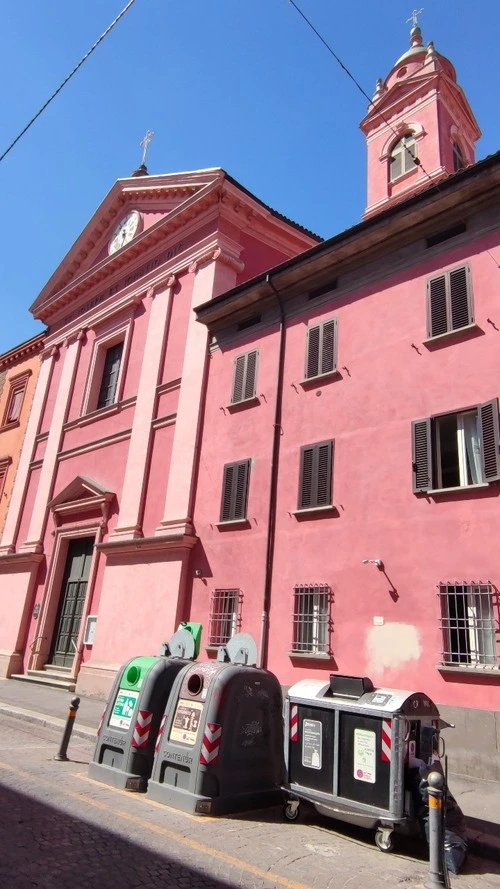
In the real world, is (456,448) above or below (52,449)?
below

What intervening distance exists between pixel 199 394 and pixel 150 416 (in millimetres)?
2033

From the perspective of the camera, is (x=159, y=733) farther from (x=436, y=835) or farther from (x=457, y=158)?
(x=457, y=158)

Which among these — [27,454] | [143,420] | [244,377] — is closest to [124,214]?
[143,420]

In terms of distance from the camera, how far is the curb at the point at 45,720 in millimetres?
9633

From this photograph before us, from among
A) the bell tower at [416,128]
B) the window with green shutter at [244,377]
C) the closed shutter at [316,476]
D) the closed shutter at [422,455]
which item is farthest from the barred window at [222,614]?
the bell tower at [416,128]

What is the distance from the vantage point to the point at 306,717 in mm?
6379

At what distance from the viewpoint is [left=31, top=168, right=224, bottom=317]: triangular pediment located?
60.4 feet

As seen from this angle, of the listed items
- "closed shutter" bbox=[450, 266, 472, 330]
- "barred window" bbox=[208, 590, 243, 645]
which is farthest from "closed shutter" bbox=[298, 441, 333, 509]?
"closed shutter" bbox=[450, 266, 472, 330]

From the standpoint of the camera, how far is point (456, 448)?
386 inches

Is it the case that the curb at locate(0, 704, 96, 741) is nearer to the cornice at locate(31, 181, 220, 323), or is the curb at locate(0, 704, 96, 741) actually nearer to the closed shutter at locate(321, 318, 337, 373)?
the closed shutter at locate(321, 318, 337, 373)

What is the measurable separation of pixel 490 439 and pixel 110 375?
14097 mm

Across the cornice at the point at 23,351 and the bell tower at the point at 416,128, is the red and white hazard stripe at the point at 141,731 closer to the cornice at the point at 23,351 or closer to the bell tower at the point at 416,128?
the bell tower at the point at 416,128

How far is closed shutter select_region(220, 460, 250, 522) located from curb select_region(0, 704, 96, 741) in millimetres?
4998

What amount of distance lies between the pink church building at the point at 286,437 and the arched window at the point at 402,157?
91 millimetres
